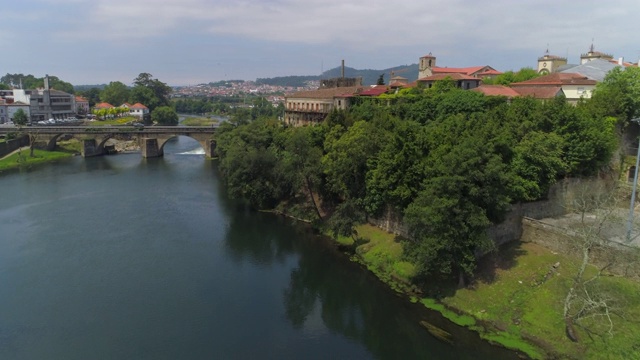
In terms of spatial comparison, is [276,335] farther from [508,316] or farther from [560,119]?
[560,119]


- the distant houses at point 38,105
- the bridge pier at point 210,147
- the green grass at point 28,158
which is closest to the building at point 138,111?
the distant houses at point 38,105

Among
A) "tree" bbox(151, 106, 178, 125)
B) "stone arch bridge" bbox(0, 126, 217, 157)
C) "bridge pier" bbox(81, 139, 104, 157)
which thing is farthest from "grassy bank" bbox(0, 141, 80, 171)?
"tree" bbox(151, 106, 178, 125)

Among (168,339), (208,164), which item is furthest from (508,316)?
(208,164)

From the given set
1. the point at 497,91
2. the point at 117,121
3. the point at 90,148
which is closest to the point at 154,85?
the point at 117,121

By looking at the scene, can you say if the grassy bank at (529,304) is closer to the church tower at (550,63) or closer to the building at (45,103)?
the church tower at (550,63)

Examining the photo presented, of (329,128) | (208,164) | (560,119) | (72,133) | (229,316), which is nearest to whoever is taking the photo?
(229,316)

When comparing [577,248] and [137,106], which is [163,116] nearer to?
[137,106]

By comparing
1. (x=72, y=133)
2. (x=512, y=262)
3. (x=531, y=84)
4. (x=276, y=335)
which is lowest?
(x=276, y=335)
